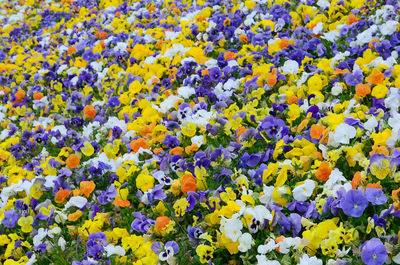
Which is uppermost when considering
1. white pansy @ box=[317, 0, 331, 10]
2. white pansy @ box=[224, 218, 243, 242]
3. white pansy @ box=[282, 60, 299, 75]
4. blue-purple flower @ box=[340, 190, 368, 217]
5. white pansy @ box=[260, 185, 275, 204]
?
blue-purple flower @ box=[340, 190, 368, 217]

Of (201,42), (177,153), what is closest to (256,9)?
(201,42)

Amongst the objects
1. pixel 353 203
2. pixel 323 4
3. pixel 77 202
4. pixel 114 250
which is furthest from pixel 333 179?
pixel 323 4

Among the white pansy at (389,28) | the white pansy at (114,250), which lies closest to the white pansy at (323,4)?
the white pansy at (389,28)

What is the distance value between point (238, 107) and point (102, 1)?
7.89 meters

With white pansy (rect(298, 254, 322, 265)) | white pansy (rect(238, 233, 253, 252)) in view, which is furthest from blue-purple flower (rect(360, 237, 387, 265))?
white pansy (rect(238, 233, 253, 252))

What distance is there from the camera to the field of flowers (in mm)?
3469

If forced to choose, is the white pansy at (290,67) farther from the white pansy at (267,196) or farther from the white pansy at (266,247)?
the white pansy at (266,247)

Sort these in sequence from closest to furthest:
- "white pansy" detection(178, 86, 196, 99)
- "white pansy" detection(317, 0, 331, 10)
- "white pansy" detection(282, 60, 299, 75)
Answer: "white pansy" detection(282, 60, 299, 75)
"white pansy" detection(178, 86, 196, 99)
"white pansy" detection(317, 0, 331, 10)

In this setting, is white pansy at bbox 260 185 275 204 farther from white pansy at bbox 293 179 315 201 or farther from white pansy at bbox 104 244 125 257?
white pansy at bbox 104 244 125 257

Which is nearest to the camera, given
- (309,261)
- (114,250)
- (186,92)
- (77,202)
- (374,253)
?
(374,253)

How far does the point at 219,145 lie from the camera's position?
16.2ft

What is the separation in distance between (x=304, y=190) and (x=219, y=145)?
1465 millimetres

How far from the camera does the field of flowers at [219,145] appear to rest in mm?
3469

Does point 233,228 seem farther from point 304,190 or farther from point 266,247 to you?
point 304,190
